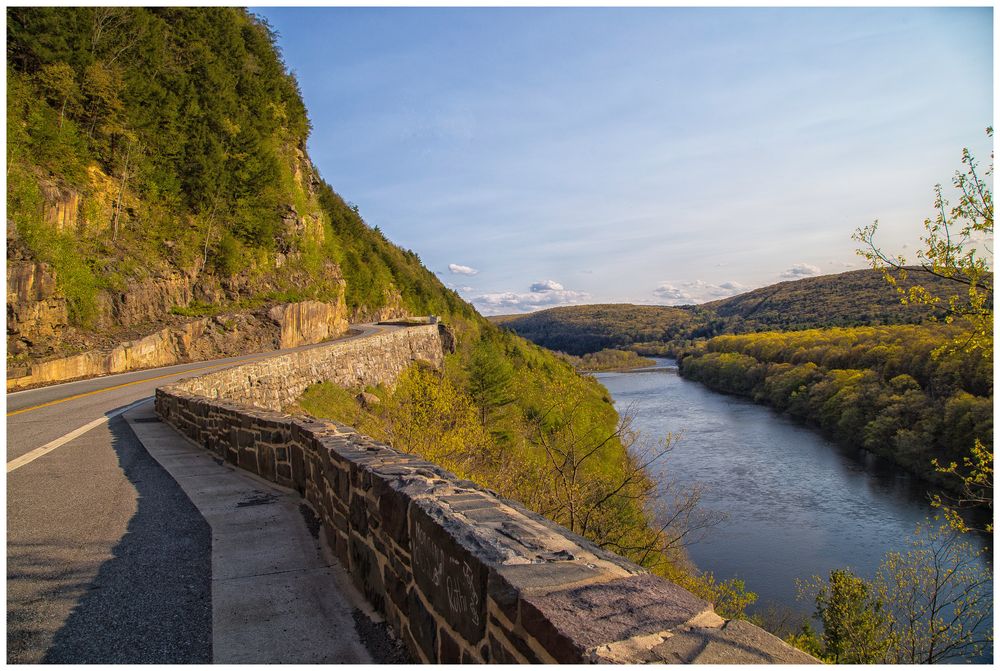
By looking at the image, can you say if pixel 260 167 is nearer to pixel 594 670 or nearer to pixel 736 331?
pixel 594 670

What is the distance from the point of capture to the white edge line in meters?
7.20

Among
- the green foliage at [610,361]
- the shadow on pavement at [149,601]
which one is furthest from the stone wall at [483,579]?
→ the green foliage at [610,361]

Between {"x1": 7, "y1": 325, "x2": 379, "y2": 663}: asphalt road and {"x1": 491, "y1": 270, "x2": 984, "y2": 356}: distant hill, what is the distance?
90157 millimetres

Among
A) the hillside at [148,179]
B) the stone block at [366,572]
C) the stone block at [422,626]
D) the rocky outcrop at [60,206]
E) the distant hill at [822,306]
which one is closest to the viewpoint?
the stone block at [422,626]

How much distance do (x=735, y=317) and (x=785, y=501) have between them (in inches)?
5693

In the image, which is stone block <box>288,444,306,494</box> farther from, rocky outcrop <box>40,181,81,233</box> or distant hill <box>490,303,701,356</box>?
distant hill <box>490,303,701,356</box>

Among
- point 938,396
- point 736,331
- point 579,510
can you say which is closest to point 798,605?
point 579,510

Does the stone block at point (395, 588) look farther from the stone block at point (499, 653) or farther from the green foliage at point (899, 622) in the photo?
the green foliage at point (899, 622)

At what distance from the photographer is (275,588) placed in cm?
394

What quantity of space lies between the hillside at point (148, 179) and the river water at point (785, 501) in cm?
1931

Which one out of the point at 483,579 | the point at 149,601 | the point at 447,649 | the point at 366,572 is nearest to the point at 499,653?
the point at 483,579

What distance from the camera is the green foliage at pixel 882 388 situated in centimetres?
3119

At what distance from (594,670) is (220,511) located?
490 centimetres

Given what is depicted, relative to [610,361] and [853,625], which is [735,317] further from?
[853,625]
